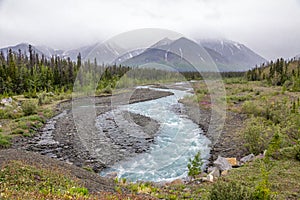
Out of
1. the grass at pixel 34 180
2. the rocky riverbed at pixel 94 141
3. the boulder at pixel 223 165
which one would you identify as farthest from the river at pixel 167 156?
the grass at pixel 34 180

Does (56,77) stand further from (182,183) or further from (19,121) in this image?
(182,183)

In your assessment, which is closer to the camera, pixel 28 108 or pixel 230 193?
pixel 230 193

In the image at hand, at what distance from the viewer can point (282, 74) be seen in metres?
70.4

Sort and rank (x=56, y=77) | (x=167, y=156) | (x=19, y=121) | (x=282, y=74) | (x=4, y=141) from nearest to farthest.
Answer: (x=167, y=156) < (x=4, y=141) < (x=19, y=121) < (x=56, y=77) < (x=282, y=74)

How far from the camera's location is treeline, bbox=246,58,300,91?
56656 mm

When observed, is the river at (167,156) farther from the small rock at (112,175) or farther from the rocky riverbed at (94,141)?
the rocky riverbed at (94,141)

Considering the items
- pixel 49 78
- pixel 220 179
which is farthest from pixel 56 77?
pixel 220 179

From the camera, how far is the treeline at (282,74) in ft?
186

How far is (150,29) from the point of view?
10875 mm

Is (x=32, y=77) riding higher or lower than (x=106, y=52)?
lower

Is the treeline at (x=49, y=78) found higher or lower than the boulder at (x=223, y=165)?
higher

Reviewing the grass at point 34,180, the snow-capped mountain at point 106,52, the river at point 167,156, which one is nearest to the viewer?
the grass at point 34,180

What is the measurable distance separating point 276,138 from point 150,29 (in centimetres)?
689

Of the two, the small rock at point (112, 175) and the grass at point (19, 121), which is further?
the grass at point (19, 121)
